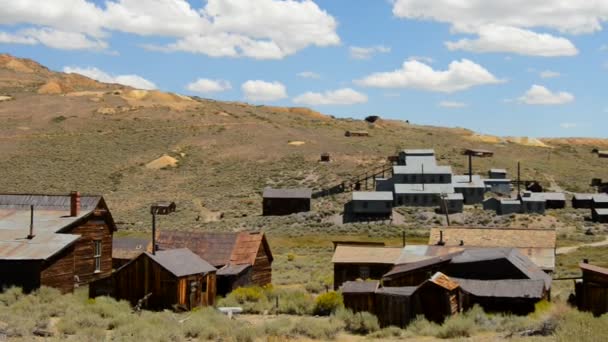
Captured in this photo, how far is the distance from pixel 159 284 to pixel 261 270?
7.81 metres

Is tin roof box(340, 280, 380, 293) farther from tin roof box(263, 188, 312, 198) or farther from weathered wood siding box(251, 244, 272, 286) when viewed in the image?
tin roof box(263, 188, 312, 198)

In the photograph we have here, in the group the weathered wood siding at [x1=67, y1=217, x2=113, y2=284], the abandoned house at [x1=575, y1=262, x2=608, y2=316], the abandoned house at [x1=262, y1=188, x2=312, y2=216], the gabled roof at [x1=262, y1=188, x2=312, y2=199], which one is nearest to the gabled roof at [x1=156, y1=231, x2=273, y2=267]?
the weathered wood siding at [x1=67, y1=217, x2=113, y2=284]

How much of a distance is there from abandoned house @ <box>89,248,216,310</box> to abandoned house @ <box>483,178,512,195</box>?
5866 cm

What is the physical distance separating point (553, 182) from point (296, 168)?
98.6ft

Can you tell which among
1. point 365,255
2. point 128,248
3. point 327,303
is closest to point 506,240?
point 365,255

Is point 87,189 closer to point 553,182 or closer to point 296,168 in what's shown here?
point 296,168

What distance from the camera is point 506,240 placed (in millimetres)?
36531

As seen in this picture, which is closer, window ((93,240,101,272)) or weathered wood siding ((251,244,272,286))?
window ((93,240,101,272))

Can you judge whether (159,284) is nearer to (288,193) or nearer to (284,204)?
(284,204)

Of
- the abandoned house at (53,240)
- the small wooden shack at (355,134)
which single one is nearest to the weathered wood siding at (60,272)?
the abandoned house at (53,240)

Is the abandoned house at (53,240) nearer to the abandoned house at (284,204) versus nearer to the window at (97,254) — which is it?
the window at (97,254)

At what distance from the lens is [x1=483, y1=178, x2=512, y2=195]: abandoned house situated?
82806 mm

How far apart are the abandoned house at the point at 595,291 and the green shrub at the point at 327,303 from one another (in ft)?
25.1

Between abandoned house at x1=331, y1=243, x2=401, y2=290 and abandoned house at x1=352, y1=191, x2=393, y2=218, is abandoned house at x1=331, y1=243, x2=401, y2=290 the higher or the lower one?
the lower one
